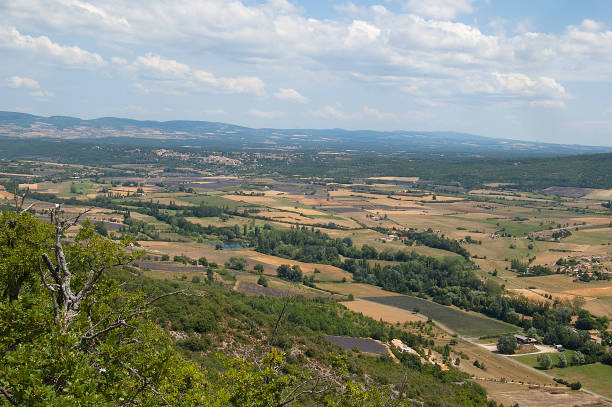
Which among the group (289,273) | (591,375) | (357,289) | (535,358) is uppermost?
(289,273)

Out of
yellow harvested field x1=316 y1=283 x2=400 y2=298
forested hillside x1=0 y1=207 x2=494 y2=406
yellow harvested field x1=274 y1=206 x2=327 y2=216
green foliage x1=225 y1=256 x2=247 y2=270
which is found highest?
forested hillside x1=0 y1=207 x2=494 y2=406

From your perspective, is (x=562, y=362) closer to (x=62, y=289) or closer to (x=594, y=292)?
(x=594, y=292)

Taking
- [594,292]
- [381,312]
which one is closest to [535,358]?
[381,312]

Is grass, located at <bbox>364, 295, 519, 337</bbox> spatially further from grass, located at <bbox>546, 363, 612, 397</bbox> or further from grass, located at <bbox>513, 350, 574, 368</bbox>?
grass, located at <bbox>546, 363, 612, 397</bbox>

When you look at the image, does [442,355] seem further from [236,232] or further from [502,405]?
[236,232]

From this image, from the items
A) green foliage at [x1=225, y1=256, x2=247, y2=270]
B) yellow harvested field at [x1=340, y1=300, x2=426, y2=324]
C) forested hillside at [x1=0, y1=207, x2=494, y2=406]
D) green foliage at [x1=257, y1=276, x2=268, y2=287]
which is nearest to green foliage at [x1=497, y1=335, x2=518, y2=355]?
yellow harvested field at [x1=340, y1=300, x2=426, y2=324]

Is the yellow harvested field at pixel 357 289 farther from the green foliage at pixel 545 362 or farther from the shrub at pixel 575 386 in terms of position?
the shrub at pixel 575 386
